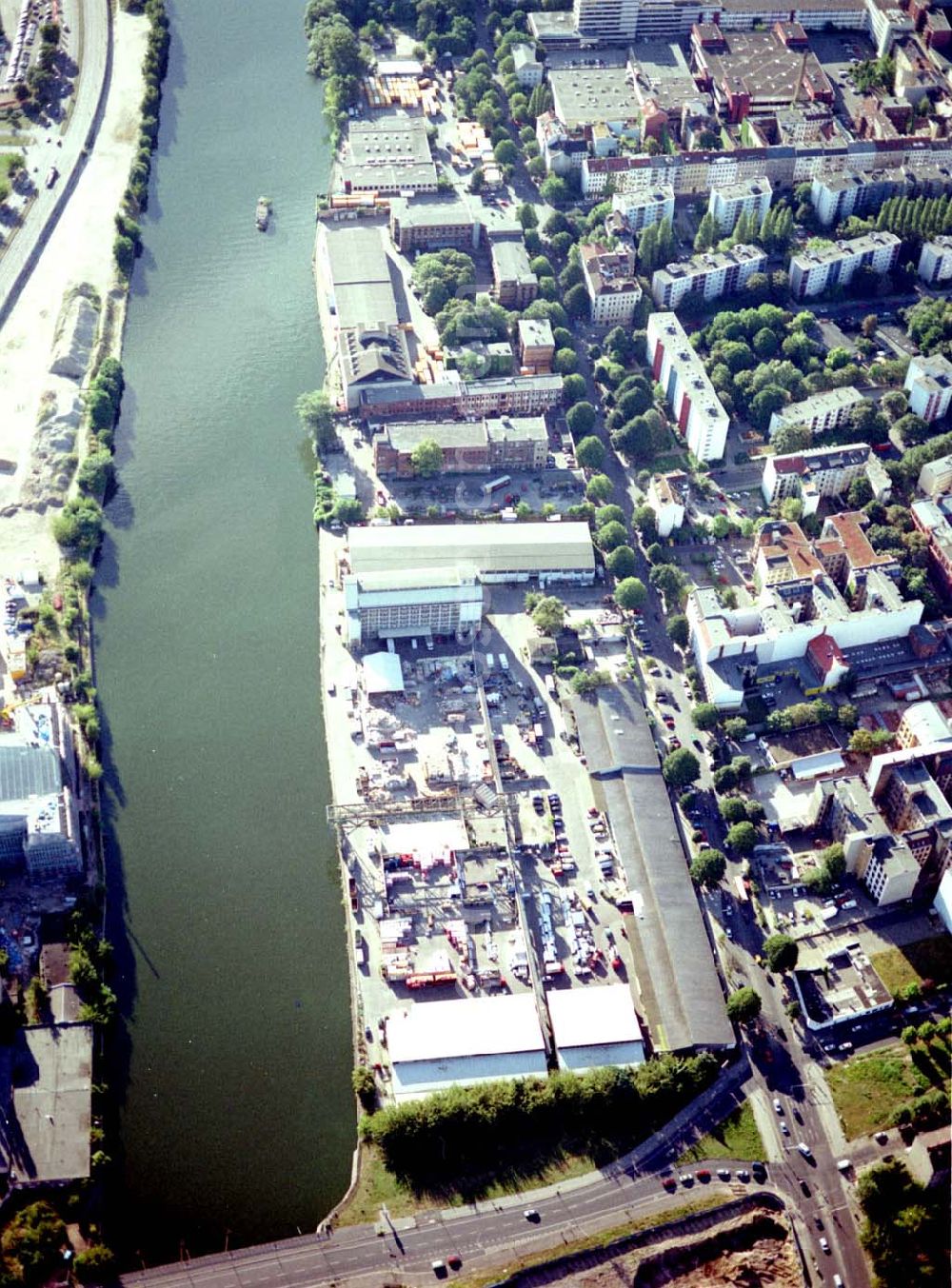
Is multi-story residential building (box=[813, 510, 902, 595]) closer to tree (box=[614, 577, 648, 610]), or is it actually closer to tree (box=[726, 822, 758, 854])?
tree (box=[614, 577, 648, 610])

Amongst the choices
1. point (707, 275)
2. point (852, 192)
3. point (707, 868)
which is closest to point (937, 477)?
point (707, 275)

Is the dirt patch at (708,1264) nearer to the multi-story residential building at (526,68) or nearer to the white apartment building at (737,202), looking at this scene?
the white apartment building at (737,202)

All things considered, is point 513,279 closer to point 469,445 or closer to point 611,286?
point 611,286

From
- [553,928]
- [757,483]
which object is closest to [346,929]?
[553,928]

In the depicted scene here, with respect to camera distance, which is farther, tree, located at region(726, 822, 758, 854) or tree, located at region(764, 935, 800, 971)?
tree, located at region(726, 822, 758, 854)

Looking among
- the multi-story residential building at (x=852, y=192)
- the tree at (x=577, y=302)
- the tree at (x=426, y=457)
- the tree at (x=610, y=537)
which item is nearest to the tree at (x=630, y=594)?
the tree at (x=610, y=537)

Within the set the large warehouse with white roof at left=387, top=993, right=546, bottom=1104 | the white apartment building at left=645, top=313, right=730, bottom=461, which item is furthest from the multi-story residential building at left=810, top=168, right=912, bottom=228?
the large warehouse with white roof at left=387, top=993, right=546, bottom=1104
